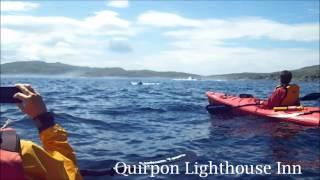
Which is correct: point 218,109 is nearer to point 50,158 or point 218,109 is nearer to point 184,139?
point 184,139

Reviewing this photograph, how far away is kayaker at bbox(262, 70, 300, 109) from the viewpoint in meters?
14.1

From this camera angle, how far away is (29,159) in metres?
2.44

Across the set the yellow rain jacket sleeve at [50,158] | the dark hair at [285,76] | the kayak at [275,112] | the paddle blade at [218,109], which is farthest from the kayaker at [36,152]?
the paddle blade at [218,109]

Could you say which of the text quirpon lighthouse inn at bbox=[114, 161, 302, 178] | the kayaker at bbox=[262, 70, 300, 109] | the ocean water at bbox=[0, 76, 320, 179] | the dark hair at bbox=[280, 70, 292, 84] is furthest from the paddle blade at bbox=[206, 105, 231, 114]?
the text quirpon lighthouse inn at bbox=[114, 161, 302, 178]

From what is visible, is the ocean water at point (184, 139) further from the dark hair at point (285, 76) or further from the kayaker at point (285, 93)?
the dark hair at point (285, 76)

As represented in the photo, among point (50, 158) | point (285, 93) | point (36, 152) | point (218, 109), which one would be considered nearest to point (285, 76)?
point (285, 93)

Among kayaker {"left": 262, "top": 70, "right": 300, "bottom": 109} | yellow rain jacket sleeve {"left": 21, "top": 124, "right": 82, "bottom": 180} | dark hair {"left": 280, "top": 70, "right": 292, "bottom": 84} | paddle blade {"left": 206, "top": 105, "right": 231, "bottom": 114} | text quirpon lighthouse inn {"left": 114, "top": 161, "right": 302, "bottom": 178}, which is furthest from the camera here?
paddle blade {"left": 206, "top": 105, "right": 231, "bottom": 114}

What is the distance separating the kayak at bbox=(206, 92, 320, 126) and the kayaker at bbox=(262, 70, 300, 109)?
0.41 m

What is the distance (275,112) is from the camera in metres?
14.4

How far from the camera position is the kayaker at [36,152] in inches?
86.3

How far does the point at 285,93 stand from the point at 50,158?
12714 mm

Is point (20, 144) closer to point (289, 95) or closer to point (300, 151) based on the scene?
point (300, 151)

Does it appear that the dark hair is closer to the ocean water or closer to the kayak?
the kayak

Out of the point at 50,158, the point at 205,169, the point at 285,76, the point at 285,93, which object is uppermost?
the point at 285,76
